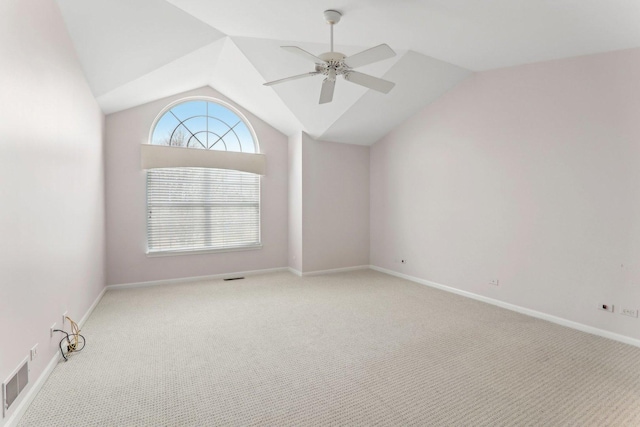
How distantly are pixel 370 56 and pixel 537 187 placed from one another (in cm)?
248

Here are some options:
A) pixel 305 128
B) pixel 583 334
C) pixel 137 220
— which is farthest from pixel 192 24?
pixel 583 334

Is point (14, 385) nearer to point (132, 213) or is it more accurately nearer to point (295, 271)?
point (132, 213)

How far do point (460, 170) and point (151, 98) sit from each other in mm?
4650

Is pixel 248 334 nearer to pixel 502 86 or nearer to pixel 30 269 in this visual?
pixel 30 269

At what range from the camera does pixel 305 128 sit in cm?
538

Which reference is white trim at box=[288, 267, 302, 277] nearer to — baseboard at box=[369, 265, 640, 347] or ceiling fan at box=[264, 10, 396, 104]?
baseboard at box=[369, 265, 640, 347]

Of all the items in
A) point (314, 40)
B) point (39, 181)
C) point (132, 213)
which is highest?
point (314, 40)

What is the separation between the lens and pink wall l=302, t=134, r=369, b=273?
18.4ft

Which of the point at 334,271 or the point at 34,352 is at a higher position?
the point at 34,352

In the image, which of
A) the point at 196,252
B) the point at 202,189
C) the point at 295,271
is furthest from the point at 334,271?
the point at 202,189

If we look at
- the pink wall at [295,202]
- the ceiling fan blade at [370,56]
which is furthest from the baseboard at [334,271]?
the ceiling fan blade at [370,56]

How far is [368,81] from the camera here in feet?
9.80

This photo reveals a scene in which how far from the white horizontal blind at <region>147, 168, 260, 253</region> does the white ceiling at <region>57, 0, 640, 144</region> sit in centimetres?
Result: 131

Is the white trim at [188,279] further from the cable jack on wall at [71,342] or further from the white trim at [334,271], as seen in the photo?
the cable jack on wall at [71,342]
